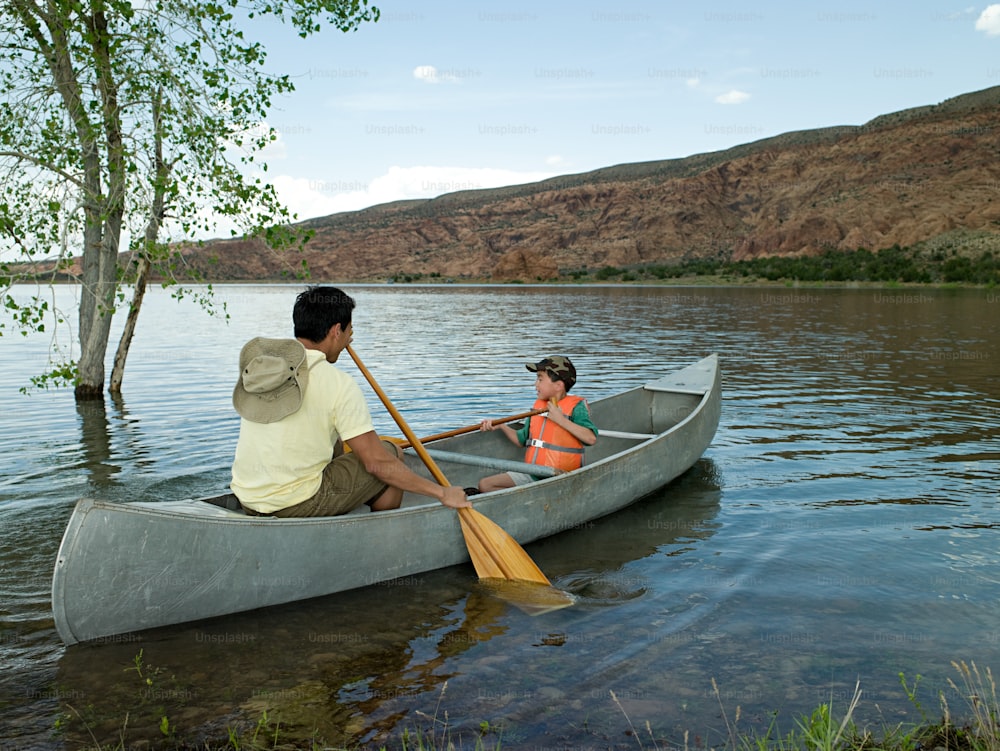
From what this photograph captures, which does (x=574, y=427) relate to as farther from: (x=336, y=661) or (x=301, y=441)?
(x=336, y=661)

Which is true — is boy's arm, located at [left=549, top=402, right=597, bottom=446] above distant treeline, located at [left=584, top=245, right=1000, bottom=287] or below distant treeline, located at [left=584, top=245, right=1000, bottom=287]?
below

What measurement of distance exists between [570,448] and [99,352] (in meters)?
9.29

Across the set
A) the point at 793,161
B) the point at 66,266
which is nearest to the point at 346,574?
the point at 66,266

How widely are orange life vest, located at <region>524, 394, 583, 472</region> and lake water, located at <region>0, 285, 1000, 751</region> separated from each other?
603 mm

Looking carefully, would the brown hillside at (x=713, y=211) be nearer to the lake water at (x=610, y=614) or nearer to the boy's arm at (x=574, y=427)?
the lake water at (x=610, y=614)

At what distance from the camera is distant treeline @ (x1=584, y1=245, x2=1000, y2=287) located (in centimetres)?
5244

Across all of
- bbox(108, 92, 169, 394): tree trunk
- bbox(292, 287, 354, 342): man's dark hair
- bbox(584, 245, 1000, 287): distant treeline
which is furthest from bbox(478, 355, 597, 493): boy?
bbox(584, 245, 1000, 287): distant treeline

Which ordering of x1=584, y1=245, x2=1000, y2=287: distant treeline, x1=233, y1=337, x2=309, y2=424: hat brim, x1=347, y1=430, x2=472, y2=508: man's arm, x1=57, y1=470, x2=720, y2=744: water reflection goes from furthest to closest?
x1=584, y1=245, x2=1000, y2=287: distant treeline, x1=347, y1=430, x2=472, y2=508: man's arm, x1=233, y1=337, x2=309, y2=424: hat brim, x1=57, y1=470, x2=720, y2=744: water reflection

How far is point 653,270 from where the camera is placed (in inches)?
Result: 3078

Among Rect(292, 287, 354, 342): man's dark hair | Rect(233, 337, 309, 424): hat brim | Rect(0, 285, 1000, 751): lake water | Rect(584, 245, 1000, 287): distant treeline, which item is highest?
Rect(584, 245, 1000, 287): distant treeline

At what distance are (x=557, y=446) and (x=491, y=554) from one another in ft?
5.26

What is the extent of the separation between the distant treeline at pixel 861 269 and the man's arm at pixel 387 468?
176 feet

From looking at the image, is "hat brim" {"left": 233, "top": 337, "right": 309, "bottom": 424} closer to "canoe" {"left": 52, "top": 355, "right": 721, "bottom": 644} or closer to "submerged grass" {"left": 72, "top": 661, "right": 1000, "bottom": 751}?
"canoe" {"left": 52, "top": 355, "right": 721, "bottom": 644}

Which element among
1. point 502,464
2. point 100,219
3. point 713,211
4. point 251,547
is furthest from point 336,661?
point 713,211
